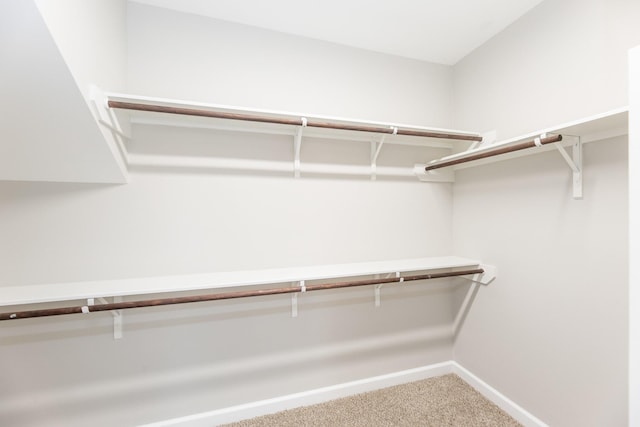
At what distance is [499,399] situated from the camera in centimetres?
180

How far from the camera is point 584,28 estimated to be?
1382 mm

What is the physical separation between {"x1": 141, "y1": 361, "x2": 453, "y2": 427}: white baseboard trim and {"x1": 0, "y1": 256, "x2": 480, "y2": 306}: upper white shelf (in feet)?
2.60

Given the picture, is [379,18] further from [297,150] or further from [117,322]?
[117,322]

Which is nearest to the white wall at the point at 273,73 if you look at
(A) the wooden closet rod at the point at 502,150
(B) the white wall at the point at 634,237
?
(A) the wooden closet rod at the point at 502,150

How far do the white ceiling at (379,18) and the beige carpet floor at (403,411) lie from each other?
2.30 m

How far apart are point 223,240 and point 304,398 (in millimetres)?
1112

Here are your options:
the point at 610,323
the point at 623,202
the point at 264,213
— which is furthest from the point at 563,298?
the point at 264,213

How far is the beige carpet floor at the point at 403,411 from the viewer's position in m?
1.69

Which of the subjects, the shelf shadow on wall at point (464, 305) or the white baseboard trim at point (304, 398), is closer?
the white baseboard trim at point (304, 398)

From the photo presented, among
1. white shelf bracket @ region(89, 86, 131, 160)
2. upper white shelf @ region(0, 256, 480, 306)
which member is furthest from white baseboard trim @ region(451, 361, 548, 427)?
white shelf bracket @ region(89, 86, 131, 160)

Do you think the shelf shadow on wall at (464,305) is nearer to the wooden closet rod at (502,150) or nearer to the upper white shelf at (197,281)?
the upper white shelf at (197,281)

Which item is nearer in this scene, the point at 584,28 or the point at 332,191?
the point at 584,28

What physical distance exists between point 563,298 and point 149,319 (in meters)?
2.15

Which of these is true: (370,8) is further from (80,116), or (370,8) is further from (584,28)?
(80,116)
